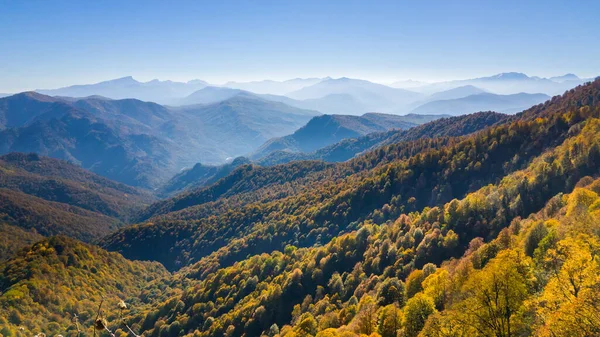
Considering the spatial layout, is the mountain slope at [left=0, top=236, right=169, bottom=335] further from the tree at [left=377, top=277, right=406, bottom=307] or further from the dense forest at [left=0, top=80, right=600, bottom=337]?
the tree at [left=377, top=277, right=406, bottom=307]

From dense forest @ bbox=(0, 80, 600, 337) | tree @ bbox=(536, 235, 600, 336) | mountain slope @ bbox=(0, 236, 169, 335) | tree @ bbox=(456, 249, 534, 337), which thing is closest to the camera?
tree @ bbox=(536, 235, 600, 336)

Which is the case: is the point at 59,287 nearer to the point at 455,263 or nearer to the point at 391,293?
the point at 391,293

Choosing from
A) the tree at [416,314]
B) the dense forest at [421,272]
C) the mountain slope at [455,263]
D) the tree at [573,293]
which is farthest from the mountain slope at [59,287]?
the tree at [573,293]

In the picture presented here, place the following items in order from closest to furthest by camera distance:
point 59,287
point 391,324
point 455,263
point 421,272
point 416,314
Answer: point 416,314 < point 391,324 < point 421,272 < point 455,263 < point 59,287

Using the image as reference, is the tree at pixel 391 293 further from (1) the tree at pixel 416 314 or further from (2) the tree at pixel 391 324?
(1) the tree at pixel 416 314

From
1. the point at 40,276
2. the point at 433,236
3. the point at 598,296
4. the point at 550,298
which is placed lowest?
the point at 40,276

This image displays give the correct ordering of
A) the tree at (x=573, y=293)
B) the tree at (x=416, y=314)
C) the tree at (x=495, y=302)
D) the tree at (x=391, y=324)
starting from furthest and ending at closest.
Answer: the tree at (x=391, y=324) < the tree at (x=416, y=314) < the tree at (x=495, y=302) < the tree at (x=573, y=293)

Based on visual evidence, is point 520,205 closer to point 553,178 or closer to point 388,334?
point 553,178

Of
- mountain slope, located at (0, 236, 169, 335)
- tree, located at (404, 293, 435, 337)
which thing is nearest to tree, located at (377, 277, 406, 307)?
tree, located at (404, 293, 435, 337)

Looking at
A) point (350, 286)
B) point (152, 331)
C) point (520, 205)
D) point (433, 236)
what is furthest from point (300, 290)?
point (520, 205)

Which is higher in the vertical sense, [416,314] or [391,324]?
[416,314]

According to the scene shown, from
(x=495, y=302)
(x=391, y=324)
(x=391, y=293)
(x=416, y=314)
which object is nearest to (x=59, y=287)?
(x=391, y=293)
